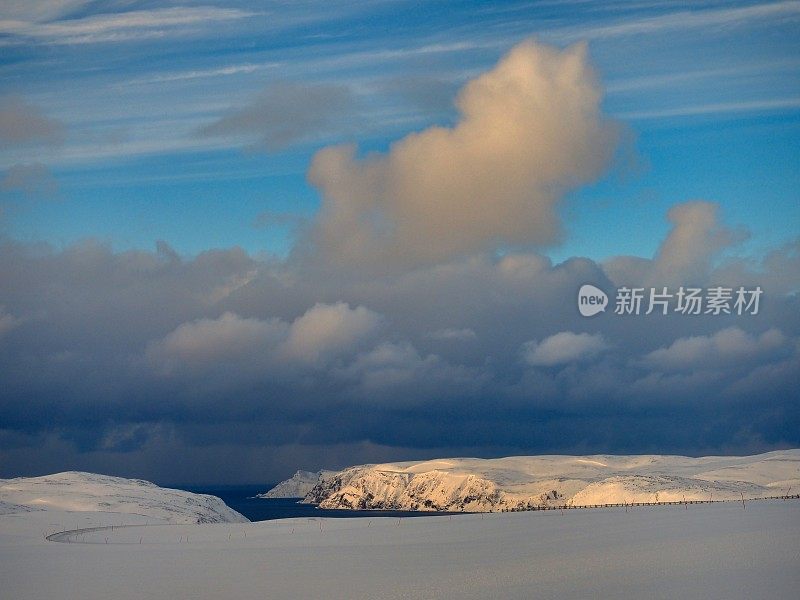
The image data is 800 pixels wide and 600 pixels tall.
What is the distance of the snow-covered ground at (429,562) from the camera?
9138cm

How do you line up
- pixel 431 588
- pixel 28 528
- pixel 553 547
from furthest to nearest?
pixel 28 528 < pixel 553 547 < pixel 431 588

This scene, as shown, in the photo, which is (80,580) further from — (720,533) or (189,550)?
(720,533)

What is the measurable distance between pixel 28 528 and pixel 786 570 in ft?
478

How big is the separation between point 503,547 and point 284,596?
51071mm

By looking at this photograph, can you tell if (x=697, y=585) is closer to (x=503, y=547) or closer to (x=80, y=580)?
(x=503, y=547)

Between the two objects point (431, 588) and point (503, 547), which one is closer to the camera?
point (431, 588)

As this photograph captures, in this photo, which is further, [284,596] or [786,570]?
[786,570]

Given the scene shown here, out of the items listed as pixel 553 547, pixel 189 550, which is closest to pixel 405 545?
pixel 553 547

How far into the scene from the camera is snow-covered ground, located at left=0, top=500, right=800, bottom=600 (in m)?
91.4

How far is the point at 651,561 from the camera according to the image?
111062 mm

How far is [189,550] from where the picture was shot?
462 ft

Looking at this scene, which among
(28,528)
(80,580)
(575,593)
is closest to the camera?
(575,593)

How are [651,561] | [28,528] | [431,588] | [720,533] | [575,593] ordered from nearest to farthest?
[575,593] → [431,588] → [651,561] → [720,533] → [28,528]

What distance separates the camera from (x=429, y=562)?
116875mm
